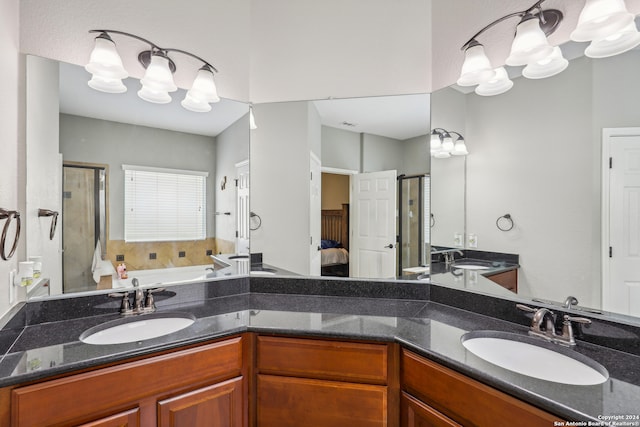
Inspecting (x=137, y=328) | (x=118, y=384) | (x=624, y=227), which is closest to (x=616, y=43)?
(x=624, y=227)

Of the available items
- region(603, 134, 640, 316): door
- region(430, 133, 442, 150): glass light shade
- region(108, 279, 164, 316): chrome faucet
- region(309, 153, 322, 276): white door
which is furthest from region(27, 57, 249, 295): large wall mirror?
region(603, 134, 640, 316): door

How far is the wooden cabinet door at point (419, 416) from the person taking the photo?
119 cm

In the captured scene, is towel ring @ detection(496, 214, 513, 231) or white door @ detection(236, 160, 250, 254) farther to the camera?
white door @ detection(236, 160, 250, 254)

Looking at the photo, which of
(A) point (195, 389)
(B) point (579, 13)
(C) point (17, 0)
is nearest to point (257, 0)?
(C) point (17, 0)

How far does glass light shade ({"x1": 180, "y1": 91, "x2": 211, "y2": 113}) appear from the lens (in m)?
1.91

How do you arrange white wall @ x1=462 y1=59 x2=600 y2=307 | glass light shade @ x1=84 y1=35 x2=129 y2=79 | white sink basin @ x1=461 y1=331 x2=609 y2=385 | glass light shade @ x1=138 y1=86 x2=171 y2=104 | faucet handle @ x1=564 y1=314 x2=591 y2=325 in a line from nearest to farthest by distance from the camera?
1. white sink basin @ x1=461 y1=331 x2=609 y2=385
2. faucet handle @ x1=564 y1=314 x2=591 y2=325
3. white wall @ x1=462 y1=59 x2=600 y2=307
4. glass light shade @ x1=84 y1=35 x2=129 y2=79
5. glass light shade @ x1=138 y1=86 x2=171 y2=104

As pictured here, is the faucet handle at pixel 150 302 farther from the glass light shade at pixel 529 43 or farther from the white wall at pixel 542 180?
the glass light shade at pixel 529 43

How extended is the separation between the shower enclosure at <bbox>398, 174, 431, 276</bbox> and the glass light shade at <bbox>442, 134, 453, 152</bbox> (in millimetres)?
185

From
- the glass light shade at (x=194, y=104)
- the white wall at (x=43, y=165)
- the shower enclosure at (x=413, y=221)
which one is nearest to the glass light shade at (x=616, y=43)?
the shower enclosure at (x=413, y=221)

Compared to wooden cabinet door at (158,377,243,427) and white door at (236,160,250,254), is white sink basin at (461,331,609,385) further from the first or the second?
white door at (236,160,250,254)

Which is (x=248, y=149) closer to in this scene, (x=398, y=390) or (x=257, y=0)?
(x=257, y=0)

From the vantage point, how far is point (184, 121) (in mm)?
1932

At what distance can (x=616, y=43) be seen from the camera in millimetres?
1214

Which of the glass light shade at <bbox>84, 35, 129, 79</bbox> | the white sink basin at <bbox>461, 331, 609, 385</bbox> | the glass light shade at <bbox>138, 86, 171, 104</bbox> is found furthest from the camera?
the glass light shade at <bbox>138, 86, 171, 104</bbox>
